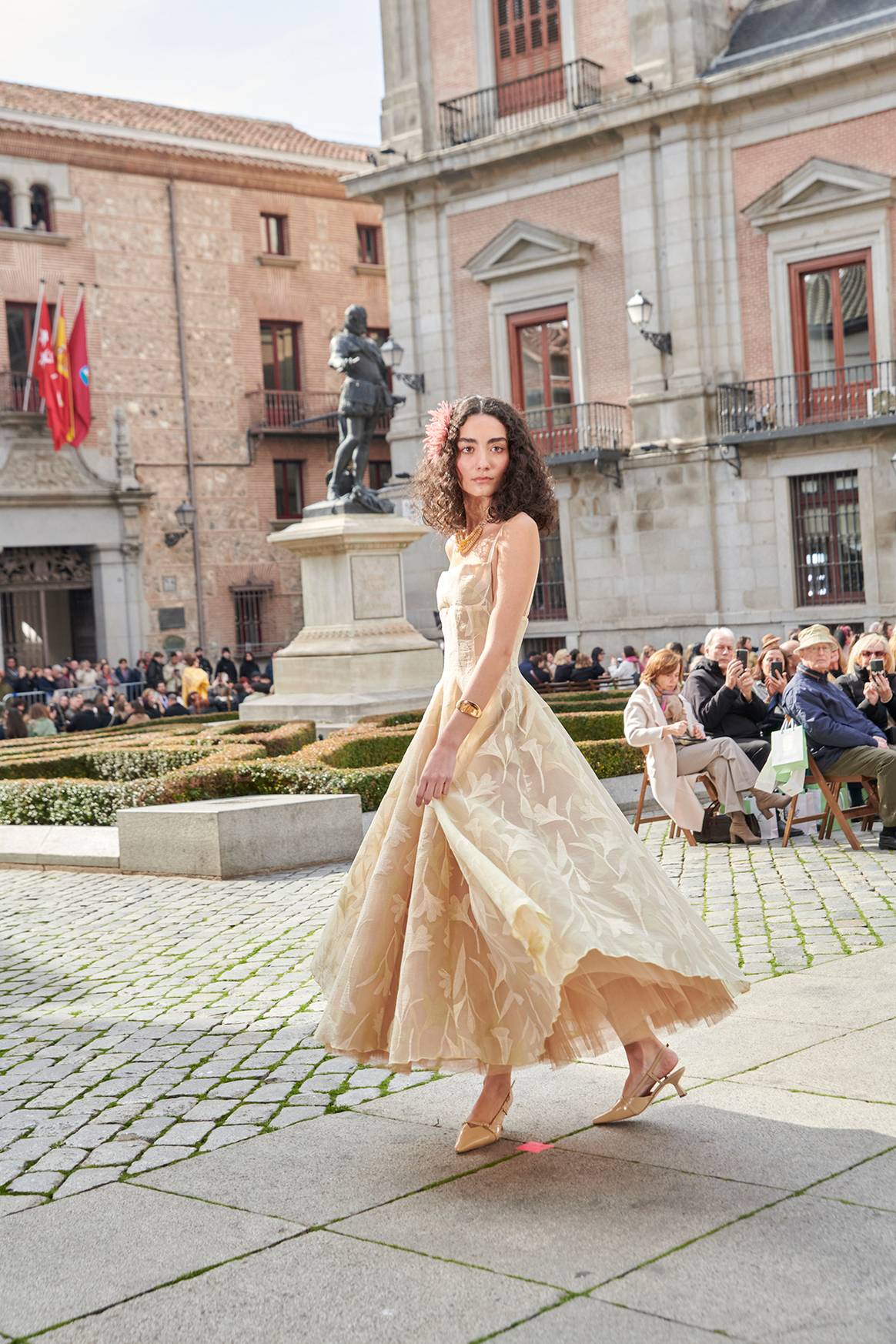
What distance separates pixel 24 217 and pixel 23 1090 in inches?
1193

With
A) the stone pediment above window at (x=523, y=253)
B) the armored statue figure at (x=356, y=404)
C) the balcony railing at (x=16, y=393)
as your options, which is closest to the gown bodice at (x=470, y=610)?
the armored statue figure at (x=356, y=404)

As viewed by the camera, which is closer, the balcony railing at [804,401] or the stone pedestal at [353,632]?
the stone pedestal at [353,632]

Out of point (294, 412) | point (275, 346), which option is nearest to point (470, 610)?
point (294, 412)

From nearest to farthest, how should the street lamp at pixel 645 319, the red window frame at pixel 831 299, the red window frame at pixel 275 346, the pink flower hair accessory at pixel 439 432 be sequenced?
the pink flower hair accessory at pixel 439 432, the red window frame at pixel 831 299, the street lamp at pixel 645 319, the red window frame at pixel 275 346

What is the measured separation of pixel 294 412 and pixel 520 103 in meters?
10.8

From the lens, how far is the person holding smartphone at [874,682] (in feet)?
34.9

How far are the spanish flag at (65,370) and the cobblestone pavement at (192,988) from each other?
854 inches

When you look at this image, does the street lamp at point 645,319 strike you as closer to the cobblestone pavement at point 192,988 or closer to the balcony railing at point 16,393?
the balcony railing at point 16,393

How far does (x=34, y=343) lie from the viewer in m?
31.7

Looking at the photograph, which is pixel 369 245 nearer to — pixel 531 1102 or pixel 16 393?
pixel 16 393

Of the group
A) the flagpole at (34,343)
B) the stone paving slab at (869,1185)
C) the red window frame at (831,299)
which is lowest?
the stone paving slab at (869,1185)

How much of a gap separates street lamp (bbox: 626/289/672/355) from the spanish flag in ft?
38.1

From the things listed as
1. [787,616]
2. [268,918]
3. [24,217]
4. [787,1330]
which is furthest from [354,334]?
[24,217]

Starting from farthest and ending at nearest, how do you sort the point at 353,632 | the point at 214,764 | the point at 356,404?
the point at 353,632
the point at 356,404
the point at 214,764
